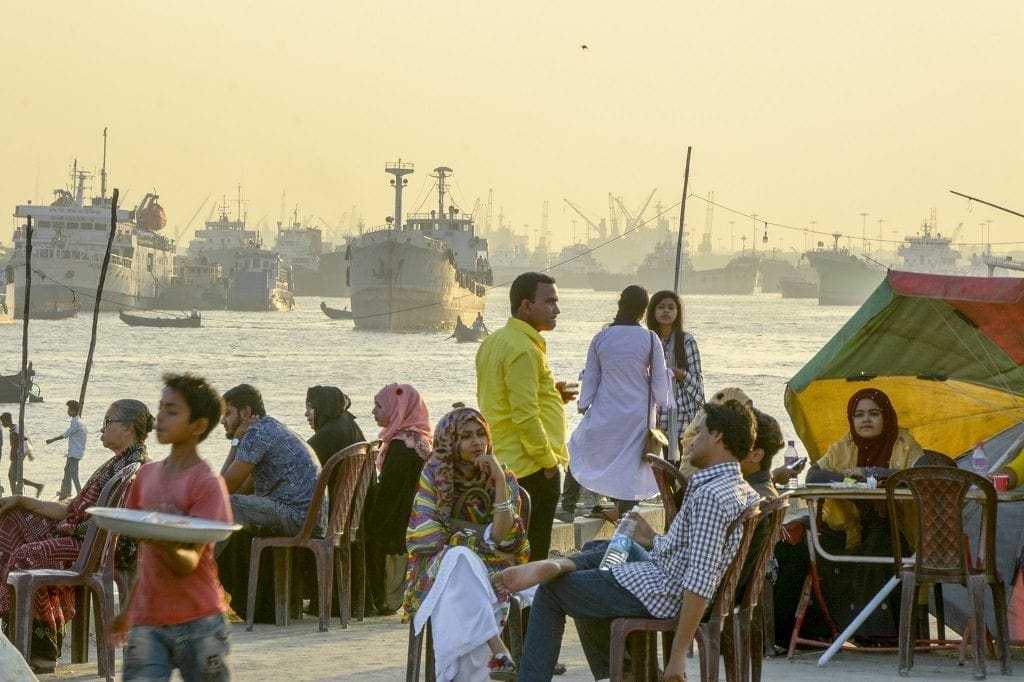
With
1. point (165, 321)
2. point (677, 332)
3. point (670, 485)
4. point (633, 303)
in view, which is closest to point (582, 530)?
point (677, 332)

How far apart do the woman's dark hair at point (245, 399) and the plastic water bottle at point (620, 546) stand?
8.27 feet

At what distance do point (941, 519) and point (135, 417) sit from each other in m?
2.85

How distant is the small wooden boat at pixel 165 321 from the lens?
108 metres

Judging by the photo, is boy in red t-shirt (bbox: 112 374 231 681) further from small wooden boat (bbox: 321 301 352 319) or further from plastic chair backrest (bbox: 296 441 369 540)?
small wooden boat (bbox: 321 301 352 319)

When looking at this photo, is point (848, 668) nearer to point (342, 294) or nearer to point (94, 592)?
point (94, 592)

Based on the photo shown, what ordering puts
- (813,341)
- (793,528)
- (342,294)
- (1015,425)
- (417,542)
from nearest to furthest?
(417,542), (793,528), (1015,425), (813,341), (342,294)

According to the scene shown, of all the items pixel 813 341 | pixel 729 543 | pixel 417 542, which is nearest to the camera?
pixel 729 543

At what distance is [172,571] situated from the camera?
3.98 m

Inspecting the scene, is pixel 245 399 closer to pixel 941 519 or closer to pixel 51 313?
pixel 941 519

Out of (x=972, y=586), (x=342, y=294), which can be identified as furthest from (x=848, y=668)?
(x=342, y=294)

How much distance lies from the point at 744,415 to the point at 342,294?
584 feet

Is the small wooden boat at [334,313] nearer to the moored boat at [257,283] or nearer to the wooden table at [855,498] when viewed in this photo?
the moored boat at [257,283]

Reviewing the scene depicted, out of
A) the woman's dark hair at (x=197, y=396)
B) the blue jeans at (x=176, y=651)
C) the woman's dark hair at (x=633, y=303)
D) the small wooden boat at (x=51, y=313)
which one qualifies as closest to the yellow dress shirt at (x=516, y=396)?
the woman's dark hair at (x=633, y=303)

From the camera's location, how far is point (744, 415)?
16.2 feet
